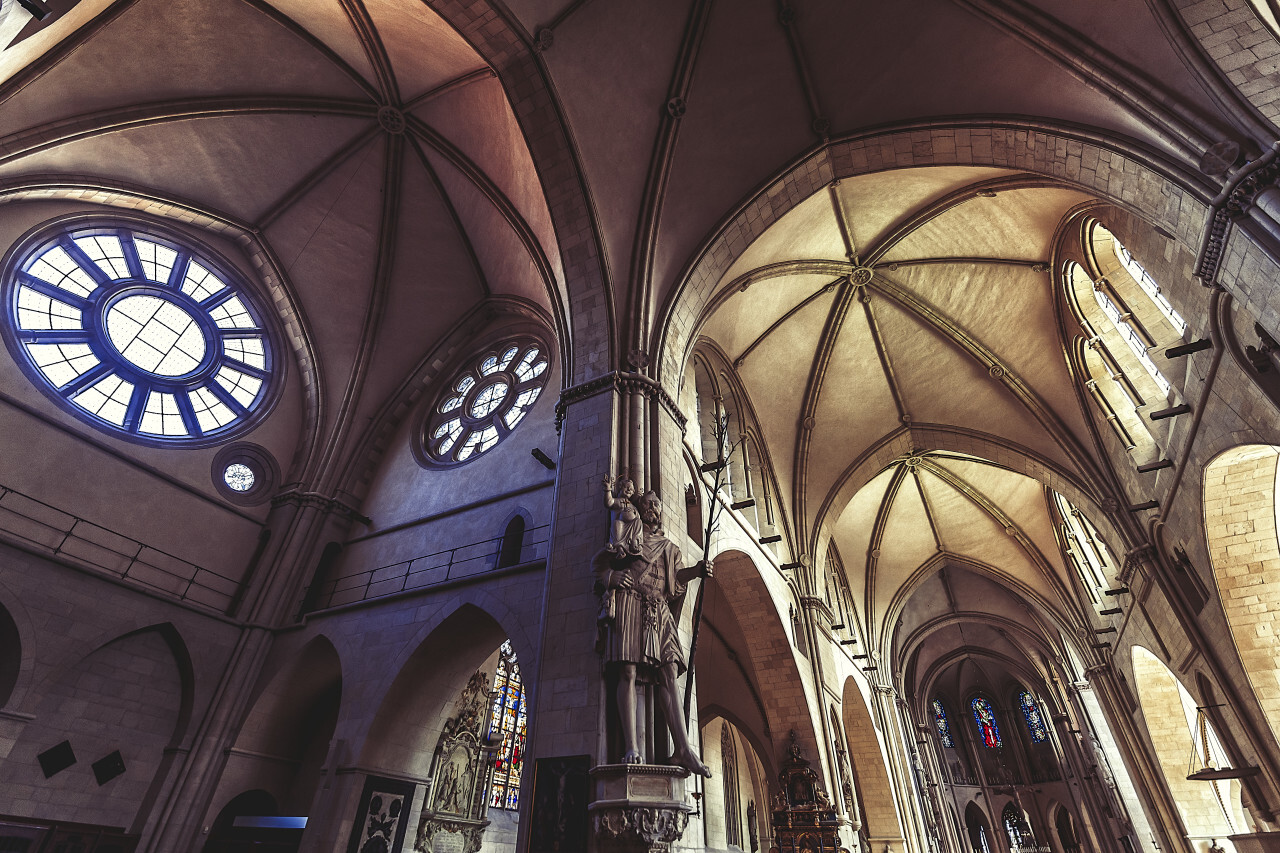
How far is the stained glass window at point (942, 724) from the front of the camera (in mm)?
32000

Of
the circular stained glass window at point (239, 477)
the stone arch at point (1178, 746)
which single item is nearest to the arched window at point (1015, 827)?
the stone arch at point (1178, 746)

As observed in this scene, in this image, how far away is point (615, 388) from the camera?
830cm

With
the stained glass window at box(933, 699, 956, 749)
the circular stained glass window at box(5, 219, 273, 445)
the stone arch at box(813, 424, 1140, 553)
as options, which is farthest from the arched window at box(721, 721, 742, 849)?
the stained glass window at box(933, 699, 956, 749)

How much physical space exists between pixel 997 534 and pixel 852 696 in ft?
23.3

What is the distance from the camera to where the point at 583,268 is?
378 inches

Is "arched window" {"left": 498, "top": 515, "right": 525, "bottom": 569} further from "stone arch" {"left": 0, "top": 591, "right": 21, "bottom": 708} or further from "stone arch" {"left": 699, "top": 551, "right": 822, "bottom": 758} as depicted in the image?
"stone arch" {"left": 0, "top": 591, "right": 21, "bottom": 708}

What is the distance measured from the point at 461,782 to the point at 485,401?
725cm

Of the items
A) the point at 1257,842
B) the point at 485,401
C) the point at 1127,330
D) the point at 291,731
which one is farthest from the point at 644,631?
the point at 1257,842

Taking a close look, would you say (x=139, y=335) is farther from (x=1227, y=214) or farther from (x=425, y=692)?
(x=1227, y=214)

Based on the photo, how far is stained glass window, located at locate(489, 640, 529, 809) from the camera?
11992mm

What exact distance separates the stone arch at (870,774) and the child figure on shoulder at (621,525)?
38.3ft

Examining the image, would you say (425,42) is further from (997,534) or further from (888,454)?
(997,534)

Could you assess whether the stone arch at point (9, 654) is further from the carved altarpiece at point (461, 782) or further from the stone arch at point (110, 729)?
the carved altarpiece at point (461, 782)

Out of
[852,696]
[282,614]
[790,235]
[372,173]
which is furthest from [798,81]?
[852,696]
